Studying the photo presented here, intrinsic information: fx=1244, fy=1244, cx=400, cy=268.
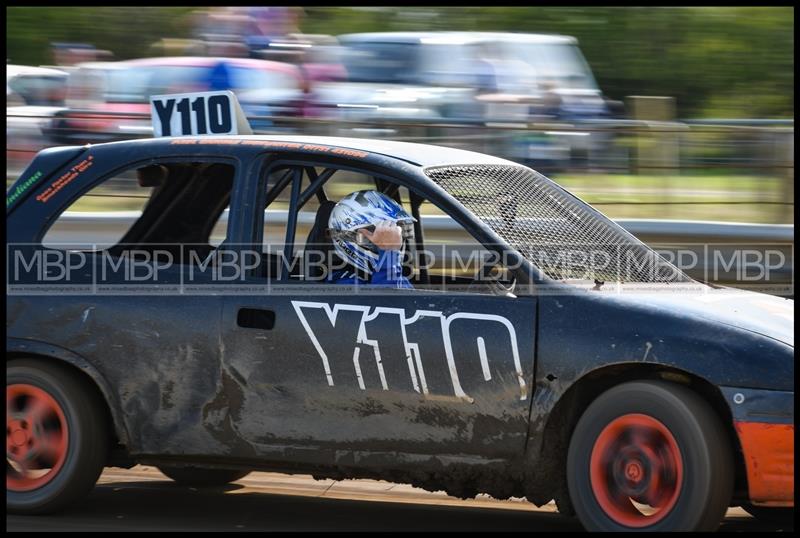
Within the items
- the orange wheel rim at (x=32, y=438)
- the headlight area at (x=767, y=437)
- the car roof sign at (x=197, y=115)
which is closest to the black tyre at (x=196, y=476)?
the orange wheel rim at (x=32, y=438)

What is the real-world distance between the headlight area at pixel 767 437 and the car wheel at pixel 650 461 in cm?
10

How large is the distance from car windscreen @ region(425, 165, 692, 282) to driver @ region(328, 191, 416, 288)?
324 mm

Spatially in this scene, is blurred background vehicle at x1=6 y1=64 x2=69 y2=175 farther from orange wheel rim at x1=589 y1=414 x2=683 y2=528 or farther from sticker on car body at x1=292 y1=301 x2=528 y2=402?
orange wheel rim at x1=589 y1=414 x2=683 y2=528

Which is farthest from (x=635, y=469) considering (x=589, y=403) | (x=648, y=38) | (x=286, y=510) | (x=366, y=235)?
(x=648, y=38)

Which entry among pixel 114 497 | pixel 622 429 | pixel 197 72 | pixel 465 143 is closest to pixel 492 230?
pixel 622 429

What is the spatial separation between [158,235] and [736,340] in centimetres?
264

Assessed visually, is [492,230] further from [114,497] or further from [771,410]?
[114,497]

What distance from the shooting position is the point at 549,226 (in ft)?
17.0

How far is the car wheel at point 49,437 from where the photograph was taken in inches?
203

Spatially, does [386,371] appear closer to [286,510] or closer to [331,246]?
[331,246]

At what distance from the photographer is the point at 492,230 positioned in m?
4.84

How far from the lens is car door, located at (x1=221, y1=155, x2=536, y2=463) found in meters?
4.65

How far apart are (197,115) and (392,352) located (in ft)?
5.68

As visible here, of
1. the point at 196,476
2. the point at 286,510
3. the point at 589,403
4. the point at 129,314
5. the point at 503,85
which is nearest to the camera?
the point at 589,403
